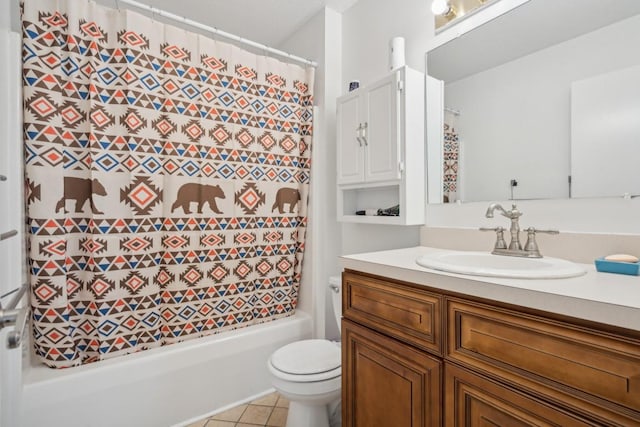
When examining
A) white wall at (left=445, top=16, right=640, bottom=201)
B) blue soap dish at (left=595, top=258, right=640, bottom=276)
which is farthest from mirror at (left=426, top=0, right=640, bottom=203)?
blue soap dish at (left=595, top=258, right=640, bottom=276)

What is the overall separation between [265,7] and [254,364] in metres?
2.30

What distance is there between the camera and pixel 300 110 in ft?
7.12

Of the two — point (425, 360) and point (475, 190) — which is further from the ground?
point (475, 190)

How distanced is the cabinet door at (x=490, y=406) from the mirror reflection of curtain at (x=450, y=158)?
89 centimetres

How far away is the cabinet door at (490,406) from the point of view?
0.71 meters

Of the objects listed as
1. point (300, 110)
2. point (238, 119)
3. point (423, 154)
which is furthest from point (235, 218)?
point (423, 154)

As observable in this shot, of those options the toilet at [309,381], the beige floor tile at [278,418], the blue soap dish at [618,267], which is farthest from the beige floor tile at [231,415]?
the blue soap dish at [618,267]

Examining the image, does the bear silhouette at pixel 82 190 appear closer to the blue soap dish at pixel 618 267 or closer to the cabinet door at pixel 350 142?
the cabinet door at pixel 350 142

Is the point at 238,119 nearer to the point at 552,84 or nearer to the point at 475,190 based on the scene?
the point at 475,190

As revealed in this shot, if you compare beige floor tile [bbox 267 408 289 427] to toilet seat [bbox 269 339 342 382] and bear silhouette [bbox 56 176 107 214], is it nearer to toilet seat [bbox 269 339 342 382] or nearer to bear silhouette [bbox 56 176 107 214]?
toilet seat [bbox 269 339 342 382]

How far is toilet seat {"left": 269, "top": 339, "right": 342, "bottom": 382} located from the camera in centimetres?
138

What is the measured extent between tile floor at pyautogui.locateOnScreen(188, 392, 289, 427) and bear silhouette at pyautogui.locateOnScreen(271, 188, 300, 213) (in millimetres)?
1147

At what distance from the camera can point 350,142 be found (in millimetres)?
1855

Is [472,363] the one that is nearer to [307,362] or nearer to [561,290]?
[561,290]
